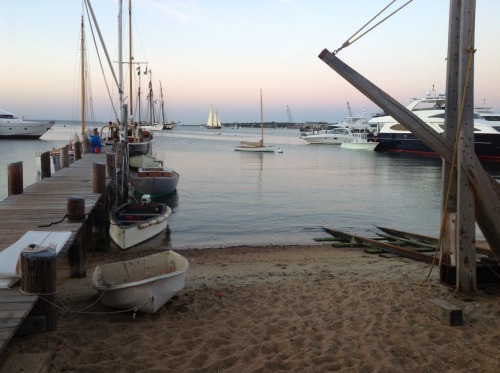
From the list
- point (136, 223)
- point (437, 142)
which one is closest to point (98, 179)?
point (136, 223)

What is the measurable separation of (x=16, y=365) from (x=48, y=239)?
2.46 metres

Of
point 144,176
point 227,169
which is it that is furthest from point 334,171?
point 144,176

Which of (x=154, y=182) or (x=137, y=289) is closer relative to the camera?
(x=137, y=289)

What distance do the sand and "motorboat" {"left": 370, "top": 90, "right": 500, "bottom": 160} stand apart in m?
29.3

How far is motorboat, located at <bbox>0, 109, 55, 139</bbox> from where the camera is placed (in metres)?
78.9

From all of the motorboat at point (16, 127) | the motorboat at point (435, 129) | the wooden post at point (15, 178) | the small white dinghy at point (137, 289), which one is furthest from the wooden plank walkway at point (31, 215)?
the motorboat at point (16, 127)

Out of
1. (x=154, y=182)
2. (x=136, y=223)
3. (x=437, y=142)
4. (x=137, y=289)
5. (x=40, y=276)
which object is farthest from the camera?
(x=154, y=182)

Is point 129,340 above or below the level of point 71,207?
below

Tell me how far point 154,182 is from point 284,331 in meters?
18.3

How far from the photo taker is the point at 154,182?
23.2 meters

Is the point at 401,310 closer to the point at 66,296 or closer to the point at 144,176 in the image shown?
the point at 66,296

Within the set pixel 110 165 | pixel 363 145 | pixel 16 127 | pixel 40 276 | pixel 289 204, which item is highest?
pixel 16 127

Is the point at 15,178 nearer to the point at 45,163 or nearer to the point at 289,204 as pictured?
the point at 45,163

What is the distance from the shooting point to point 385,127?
218ft
